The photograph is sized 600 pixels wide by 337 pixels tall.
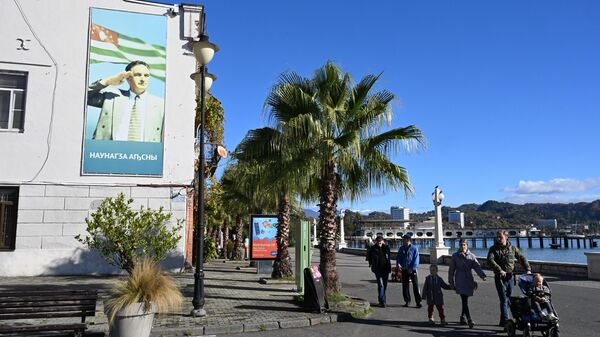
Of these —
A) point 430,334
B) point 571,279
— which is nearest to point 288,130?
point 430,334

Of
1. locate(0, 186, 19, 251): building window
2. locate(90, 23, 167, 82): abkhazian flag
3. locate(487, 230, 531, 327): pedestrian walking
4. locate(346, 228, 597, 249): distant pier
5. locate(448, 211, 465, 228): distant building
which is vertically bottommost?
locate(346, 228, 597, 249): distant pier

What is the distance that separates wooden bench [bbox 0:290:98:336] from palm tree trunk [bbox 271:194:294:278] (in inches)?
411

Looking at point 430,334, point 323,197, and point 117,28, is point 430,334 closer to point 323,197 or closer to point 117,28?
point 323,197

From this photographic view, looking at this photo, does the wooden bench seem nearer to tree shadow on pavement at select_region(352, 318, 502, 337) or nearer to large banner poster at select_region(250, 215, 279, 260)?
tree shadow on pavement at select_region(352, 318, 502, 337)

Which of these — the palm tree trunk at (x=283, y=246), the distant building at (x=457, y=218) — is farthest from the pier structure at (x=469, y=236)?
the palm tree trunk at (x=283, y=246)

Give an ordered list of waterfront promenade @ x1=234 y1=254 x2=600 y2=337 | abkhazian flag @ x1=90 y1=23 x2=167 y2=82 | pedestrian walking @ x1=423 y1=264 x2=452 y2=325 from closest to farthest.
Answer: waterfront promenade @ x1=234 y1=254 x2=600 y2=337 → pedestrian walking @ x1=423 y1=264 x2=452 y2=325 → abkhazian flag @ x1=90 y1=23 x2=167 y2=82

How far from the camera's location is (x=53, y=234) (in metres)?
17.0

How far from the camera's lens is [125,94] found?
18.4 m

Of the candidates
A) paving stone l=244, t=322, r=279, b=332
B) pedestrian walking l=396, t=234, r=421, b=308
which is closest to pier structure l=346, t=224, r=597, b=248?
pedestrian walking l=396, t=234, r=421, b=308

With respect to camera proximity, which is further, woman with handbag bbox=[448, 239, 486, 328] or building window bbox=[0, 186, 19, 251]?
building window bbox=[0, 186, 19, 251]

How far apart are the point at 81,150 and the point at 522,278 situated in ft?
50.4

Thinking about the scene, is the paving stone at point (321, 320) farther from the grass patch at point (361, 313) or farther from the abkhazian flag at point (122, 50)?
the abkhazian flag at point (122, 50)

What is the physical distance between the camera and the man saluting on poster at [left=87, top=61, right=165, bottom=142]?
17969 mm

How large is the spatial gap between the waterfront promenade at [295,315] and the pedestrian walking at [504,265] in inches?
21.1
